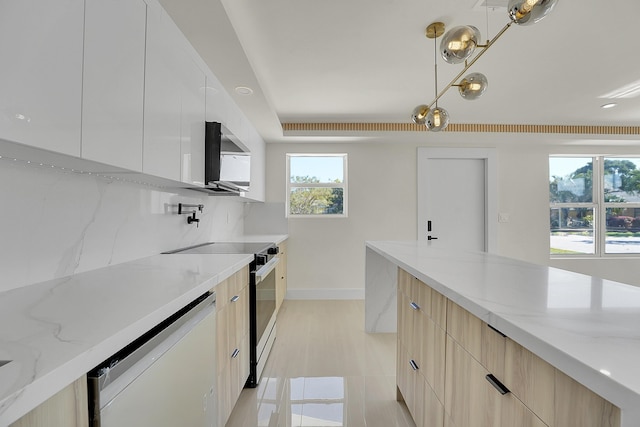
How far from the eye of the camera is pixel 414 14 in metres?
1.90

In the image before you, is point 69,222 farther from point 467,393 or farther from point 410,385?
point 410,385

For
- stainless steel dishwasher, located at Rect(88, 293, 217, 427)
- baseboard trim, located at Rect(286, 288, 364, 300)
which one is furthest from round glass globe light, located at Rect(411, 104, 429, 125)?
baseboard trim, located at Rect(286, 288, 364, 300)

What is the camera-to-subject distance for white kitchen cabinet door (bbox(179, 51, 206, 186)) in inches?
67.7

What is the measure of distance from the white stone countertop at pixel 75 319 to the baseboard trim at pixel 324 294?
116 inches

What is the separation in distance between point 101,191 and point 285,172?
9.85ft

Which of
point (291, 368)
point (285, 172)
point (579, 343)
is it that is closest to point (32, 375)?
point (579, 343)

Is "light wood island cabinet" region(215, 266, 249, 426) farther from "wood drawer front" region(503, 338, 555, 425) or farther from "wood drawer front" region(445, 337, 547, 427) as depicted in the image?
"wood drawer front" region(503, 338, 555, 425)

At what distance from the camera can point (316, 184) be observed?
4547 mm

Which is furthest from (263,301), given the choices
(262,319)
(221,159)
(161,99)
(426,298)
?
(161,99)

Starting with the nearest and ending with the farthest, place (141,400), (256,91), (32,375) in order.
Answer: (32,375) → (141,400) → (256,91)

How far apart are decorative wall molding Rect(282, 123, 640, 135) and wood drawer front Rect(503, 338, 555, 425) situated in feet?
11.6

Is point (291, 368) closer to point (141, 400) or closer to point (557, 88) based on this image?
point (141, 400)

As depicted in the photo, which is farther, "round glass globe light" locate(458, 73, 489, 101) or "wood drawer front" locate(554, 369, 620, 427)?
"round glass globe light" locate(458, 73, 489, 101)

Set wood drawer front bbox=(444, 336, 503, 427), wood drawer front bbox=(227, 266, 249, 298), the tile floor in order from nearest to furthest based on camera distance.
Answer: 1. wood drawer front bbox=(444, 336, 503, 427)
2. wood drawer front bbox=(227, 266, 249, 298)
3. the tile floor
